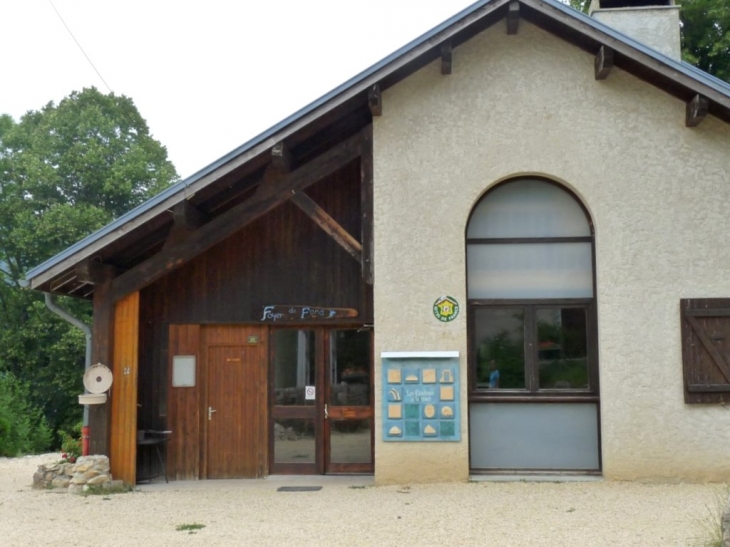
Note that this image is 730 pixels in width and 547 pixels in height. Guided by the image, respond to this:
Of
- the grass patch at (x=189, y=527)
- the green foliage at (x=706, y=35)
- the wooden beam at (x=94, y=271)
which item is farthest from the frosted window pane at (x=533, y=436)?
the green foliage at (x=706, y=35)

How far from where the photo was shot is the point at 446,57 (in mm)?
10164

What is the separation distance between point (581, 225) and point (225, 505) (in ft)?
19.0

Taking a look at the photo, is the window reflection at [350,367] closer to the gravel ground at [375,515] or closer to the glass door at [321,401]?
the glass door at [321,401]

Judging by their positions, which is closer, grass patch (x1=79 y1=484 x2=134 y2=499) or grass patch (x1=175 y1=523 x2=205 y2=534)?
grass patch (x1=175 y1=523 x2=205 y2=534)

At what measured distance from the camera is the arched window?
407 inches

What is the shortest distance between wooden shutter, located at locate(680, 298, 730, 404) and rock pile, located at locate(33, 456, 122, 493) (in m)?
7.51

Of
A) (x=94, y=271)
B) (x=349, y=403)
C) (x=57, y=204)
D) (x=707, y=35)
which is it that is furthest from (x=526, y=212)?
(x=57, y=204)

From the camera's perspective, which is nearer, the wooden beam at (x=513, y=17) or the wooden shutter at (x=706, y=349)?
the wooden shutter at (x=706, y=349)

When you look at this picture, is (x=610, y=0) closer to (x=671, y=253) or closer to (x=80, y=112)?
(x=671, y=253)

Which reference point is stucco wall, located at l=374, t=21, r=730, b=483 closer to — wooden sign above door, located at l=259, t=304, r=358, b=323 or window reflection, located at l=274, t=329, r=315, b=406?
wooden sign above door, located at l=259, t=304, r=358, b=323

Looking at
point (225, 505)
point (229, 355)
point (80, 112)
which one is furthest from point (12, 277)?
point (225, 505)

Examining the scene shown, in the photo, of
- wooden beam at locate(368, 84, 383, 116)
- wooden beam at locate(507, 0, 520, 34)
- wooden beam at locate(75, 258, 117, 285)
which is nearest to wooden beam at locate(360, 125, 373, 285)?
wooden beam at locate(368, 84, 383, 116)

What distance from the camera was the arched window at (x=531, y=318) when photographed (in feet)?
33.9

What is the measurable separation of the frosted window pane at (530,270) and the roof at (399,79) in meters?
2.40
